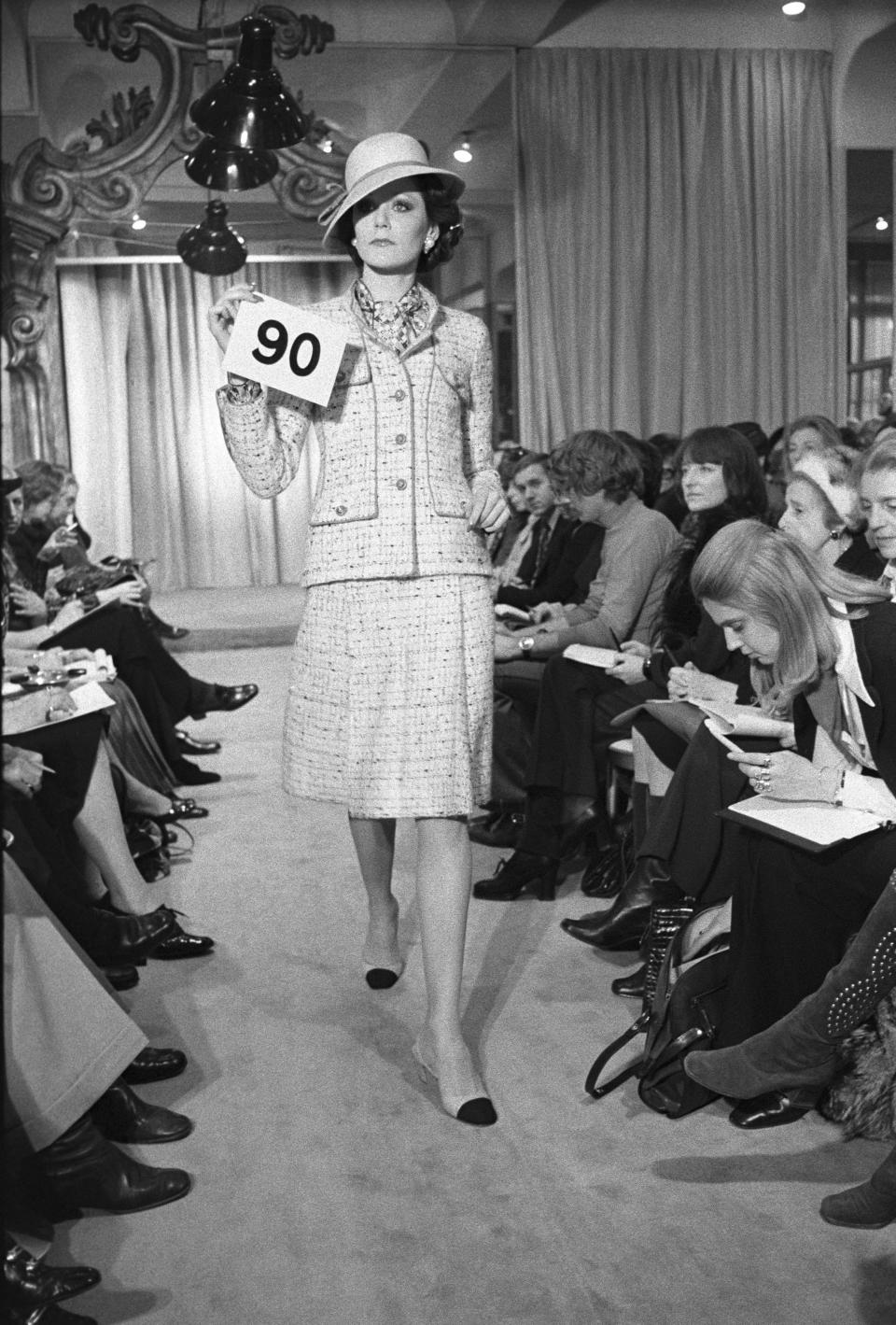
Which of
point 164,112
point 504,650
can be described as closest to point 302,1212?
point 504,650

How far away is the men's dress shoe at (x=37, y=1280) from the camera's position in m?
1.55

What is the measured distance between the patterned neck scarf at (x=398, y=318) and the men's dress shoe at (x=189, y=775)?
2.70m

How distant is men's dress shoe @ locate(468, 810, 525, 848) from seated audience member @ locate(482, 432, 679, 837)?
4 cm

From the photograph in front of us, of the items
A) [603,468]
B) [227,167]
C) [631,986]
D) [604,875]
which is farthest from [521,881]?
[227,167]

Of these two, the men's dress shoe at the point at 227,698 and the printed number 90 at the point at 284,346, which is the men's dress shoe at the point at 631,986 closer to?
the printed number 90 at the point at 284,346

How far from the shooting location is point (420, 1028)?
262 centimetres

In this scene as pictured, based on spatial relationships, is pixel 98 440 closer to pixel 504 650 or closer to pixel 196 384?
pixel 196 384

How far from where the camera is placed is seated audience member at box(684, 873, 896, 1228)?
1910 millimetres

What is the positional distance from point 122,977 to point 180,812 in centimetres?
109

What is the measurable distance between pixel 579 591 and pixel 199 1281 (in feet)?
10.2

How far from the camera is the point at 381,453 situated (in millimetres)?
2402

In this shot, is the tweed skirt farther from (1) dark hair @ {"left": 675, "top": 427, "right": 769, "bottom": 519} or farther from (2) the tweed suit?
(1) dark hair @ {"left": 675, "top": 427, "right": 769, "bottom": 519}

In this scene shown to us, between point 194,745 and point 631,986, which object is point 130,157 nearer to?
point 194,745

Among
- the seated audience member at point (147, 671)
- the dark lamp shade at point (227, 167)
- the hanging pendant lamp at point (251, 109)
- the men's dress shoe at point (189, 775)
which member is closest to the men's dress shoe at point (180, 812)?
the men's dress shoe at point (189, 775)
